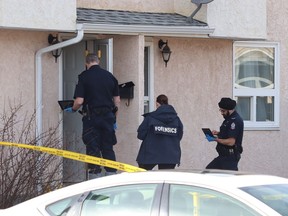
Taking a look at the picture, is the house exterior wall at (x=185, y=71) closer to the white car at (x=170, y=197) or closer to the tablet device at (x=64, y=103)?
the tablet device at (x=64, y=103)

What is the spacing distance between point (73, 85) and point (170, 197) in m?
7.36

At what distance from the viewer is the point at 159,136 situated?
11070 mm

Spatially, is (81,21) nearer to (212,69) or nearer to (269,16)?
(212,69)

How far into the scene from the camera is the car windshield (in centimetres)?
559

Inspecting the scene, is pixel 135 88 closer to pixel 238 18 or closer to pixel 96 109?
pixel 96 109

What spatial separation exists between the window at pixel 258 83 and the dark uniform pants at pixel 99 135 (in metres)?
3.58

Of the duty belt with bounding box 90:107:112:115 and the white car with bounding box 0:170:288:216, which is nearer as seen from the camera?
the white car with bounding box 0:170:288:216

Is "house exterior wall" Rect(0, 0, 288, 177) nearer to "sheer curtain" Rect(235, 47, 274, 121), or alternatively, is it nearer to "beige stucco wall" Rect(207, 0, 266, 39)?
"beige stucco wall" Rect(207, 0, 266, 39)

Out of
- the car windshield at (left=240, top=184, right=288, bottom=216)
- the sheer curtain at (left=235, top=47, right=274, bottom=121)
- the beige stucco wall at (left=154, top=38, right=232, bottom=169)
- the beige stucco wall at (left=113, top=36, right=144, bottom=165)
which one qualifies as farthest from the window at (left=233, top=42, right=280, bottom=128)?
the car windshield at (left=240, top=184, right=288, bottom=216)

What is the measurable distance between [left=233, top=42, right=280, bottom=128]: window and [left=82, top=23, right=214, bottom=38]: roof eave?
1.48 m

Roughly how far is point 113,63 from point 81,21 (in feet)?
3.90

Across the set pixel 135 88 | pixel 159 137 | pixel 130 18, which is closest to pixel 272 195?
pixel 159 137

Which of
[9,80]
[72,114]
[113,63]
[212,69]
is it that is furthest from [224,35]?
[9,80]

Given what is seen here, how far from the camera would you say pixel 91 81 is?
1106cm
